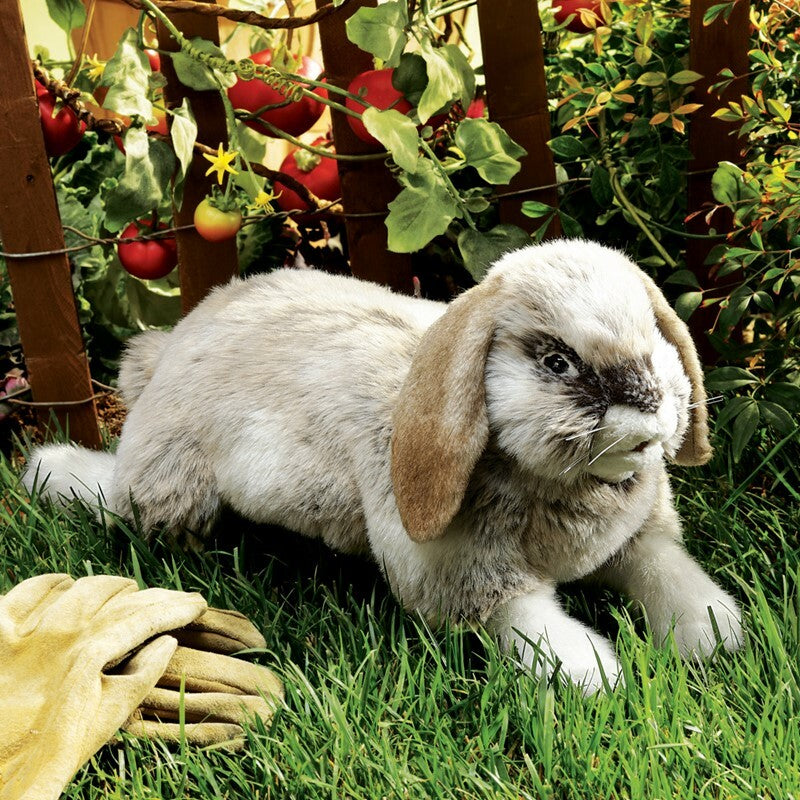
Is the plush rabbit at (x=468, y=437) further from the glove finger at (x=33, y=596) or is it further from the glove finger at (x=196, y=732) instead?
the glove finger at (x=196, y=732)

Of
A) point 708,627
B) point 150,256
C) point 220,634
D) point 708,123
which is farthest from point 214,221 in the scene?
point 708,627

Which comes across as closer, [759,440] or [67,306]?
[759,440]

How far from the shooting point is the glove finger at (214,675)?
4.81ft

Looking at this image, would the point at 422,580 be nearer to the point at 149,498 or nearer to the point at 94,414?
the point at 149,498

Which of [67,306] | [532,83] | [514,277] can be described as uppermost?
[532,83]

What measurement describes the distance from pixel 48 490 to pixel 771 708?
1.52m

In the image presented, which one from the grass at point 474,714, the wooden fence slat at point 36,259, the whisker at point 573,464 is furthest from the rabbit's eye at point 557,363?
the wooden fence slat at point 36,259

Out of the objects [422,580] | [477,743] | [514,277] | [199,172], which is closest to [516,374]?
[514,277]

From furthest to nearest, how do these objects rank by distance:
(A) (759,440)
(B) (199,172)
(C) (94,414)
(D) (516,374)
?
(C) (94,414)
(B) (199,172)
(A) (759,440)
(D) (516,374)

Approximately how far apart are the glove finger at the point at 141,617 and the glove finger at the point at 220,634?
50 millimetres

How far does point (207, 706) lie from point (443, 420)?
21.7 inches

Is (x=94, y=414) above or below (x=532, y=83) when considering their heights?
below

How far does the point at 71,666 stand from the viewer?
1406 millimetres

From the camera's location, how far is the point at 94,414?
2.40m
